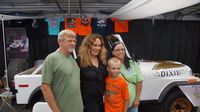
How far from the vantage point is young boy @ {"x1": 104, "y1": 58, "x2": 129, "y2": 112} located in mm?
2678

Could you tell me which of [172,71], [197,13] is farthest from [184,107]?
[197,13]

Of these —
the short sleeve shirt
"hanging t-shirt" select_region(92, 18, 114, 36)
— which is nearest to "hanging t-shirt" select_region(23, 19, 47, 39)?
"hanging t-shirt" select_region(92, 18, 114, 36)

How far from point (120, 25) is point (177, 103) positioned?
155 inches

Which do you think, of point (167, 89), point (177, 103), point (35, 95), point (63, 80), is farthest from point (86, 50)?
point (177, 103)

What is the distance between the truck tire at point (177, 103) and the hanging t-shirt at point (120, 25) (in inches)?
151

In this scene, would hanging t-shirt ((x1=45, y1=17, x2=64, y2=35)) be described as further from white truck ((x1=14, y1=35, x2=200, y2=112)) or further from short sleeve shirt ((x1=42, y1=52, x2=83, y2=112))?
short sleeve shirt ((x1=42, y1=52, x2=83, y2=112))

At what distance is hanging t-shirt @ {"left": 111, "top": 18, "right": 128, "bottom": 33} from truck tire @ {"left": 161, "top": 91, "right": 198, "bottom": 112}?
3838 mm

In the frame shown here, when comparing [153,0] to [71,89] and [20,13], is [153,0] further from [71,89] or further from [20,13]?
[20,13]

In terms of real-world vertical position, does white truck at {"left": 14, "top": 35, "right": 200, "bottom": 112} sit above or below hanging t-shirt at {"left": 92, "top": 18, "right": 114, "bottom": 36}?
below

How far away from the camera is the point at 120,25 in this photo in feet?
26.7

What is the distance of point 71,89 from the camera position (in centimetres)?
225

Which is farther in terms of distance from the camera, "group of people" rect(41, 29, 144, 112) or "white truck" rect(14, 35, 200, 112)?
"white truck" rect(14, 35, 200, 112)

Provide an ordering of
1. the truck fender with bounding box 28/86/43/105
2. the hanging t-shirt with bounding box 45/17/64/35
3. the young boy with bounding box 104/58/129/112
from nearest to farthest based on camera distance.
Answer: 1. the young boy with bounding box 104/58/129/112
2. the truck fender with bounding box 28/86/43/105
3. the hanging t-shirt with bounding box 45/17/64/35

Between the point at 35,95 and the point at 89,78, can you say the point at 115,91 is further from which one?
the point at 35,95
